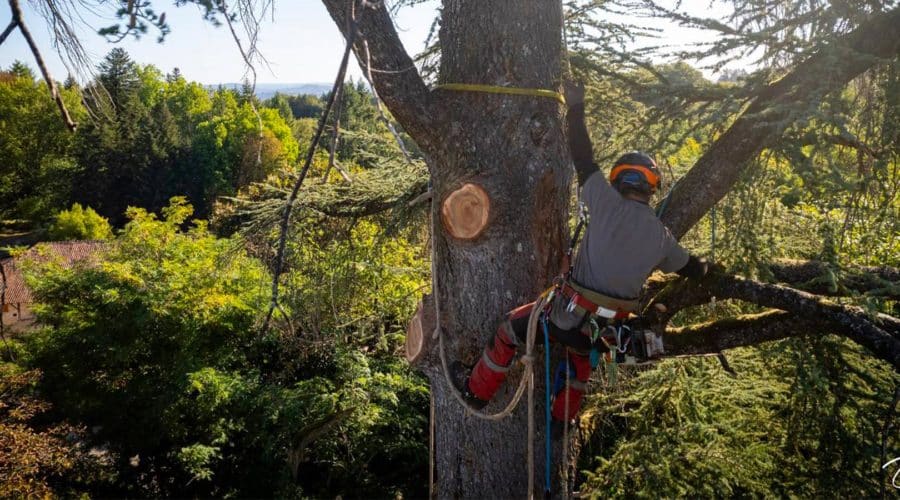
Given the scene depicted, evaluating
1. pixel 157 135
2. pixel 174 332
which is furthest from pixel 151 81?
pixel 174 332

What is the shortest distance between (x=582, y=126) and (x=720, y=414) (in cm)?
365

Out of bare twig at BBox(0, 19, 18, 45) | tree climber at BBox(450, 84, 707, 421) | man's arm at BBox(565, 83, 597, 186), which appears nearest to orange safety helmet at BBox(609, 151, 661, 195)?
tree climber at BBox(450, 84, 707, 421)

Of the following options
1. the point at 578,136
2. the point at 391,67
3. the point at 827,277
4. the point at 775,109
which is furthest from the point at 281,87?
the point at 827,277

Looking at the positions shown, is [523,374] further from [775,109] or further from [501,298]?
[775,109]

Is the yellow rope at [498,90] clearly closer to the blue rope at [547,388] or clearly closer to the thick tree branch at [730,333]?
the blue rope at [547,388]

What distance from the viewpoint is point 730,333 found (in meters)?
3.11

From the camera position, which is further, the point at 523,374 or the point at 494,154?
the point at 523,374

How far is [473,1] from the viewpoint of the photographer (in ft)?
9.20

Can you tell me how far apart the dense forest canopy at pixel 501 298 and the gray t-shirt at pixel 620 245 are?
0.72 feet

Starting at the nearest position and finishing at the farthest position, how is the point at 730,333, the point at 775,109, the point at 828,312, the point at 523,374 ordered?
the point at 775,109 → the point at 828,312 → the point at 523,374 → the point at 730,333

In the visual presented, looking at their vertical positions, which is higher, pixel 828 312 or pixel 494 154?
pixel 494 154

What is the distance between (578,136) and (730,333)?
4.44 feet

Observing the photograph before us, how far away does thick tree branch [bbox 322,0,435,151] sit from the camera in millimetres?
2695

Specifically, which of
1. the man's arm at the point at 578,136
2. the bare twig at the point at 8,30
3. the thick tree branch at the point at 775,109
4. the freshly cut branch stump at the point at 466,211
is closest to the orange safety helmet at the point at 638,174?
the man's arm at the point at 578,136
